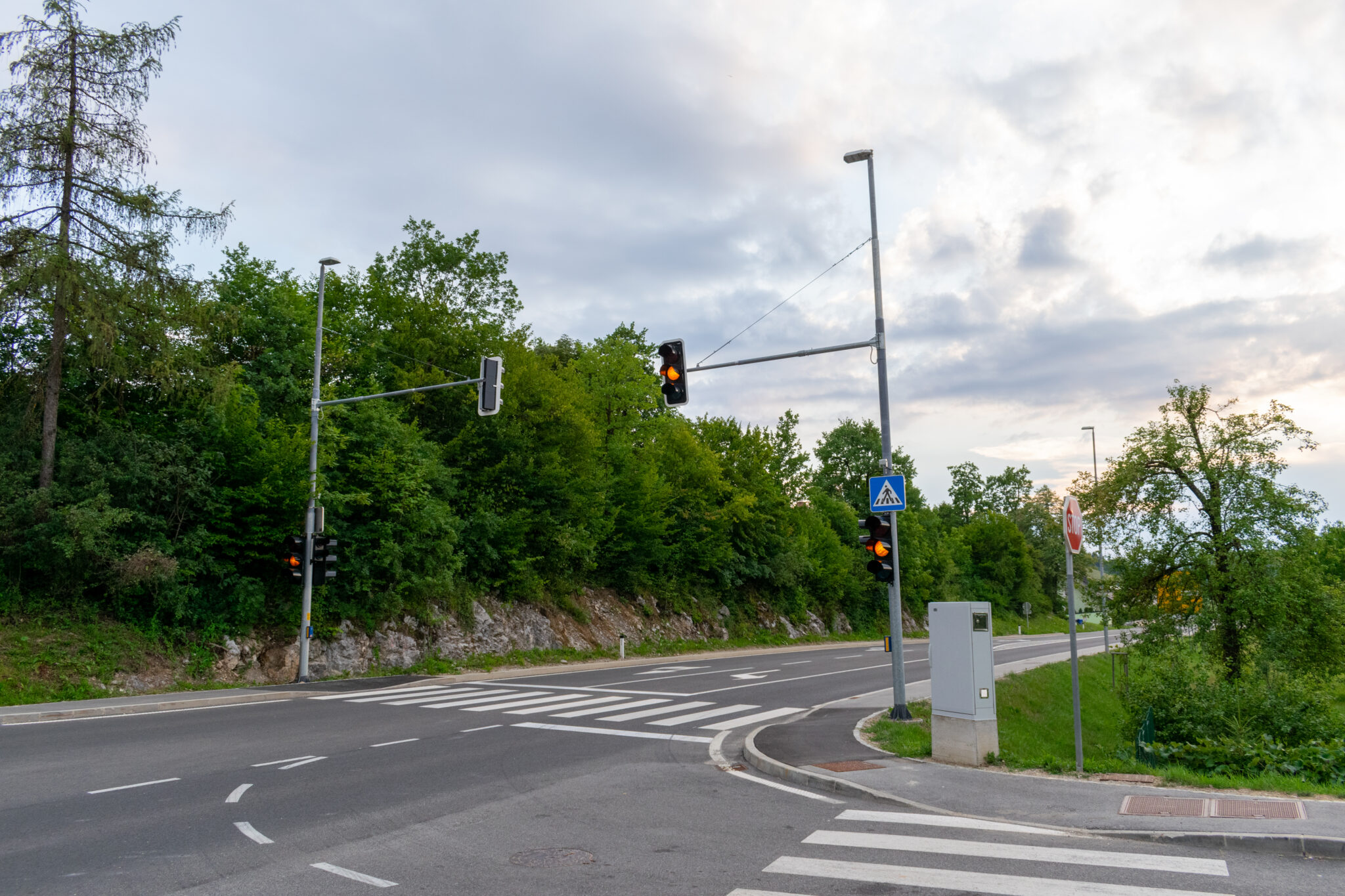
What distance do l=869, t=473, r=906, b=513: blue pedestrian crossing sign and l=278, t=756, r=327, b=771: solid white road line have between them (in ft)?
31.1

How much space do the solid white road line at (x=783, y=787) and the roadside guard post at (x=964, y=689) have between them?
2249mm

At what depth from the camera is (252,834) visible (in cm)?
726

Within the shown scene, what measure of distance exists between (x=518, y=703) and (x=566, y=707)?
51.6 inches

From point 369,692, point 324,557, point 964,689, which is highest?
point 324,557

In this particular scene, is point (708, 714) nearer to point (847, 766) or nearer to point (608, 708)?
point (608, 708)

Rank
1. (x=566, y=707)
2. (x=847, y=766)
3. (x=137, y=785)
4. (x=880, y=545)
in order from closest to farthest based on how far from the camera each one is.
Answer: (x=137, y=785) < (x=847, y=766) < (x=880, y=545) < (x=566, y=707)

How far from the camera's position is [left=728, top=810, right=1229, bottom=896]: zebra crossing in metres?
5.69

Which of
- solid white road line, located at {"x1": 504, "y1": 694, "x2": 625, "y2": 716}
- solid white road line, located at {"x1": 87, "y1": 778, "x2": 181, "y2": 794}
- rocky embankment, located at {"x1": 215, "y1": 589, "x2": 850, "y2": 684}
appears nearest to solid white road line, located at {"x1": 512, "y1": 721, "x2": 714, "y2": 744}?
solid white road line, located at {"x1": 504, "y1": 694, "x2": 625, "y2": 716}

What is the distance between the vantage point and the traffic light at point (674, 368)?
14922 mm

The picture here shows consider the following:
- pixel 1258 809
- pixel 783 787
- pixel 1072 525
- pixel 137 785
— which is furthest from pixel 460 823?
pixel 1072 525

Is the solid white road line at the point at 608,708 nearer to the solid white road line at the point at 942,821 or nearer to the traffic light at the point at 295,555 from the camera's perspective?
the solid white road line at the point at 942,821

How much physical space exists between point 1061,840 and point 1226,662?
15.5 meters

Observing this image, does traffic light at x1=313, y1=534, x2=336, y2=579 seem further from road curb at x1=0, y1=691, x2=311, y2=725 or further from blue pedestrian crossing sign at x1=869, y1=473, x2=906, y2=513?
blue pedestrian crossing sign at x1=869, y1=473, x2=906, y2=513

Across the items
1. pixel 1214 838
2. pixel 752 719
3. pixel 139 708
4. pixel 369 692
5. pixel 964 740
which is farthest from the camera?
pixel 369 692
